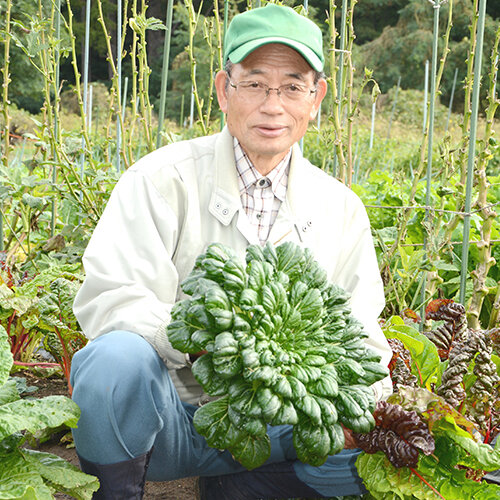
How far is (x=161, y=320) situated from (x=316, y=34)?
3.25 ft

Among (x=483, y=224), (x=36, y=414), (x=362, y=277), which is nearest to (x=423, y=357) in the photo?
(x=362, y=277)

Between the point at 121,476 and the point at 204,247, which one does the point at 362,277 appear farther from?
the point at 121,476

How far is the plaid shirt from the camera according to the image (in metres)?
2.15

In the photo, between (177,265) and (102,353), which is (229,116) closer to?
(177,265)

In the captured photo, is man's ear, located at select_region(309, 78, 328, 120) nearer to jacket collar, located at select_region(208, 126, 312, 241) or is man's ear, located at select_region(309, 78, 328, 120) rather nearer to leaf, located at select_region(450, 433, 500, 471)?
jacket collar, located at select_region(208, 126, 312, 241)

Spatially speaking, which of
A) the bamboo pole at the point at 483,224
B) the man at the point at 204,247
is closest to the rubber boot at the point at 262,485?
the man at the point at 204,247

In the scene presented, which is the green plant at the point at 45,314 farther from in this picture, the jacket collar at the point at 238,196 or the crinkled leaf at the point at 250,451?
the crinkled leaf at the point at 250,451

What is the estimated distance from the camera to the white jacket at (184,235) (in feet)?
6.07

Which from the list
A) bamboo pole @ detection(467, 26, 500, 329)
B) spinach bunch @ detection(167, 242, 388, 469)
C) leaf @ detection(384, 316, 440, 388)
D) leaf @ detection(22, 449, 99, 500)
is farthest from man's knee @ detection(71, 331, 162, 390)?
bamboo pole @ detection(467, 26, 500, 329)

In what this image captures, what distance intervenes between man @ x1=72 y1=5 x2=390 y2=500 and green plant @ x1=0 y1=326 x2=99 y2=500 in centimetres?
5

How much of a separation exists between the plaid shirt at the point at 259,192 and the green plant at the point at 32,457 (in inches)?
31.0

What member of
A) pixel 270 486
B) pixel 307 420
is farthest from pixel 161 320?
pixel 270 486

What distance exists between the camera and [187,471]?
1998 millimetres

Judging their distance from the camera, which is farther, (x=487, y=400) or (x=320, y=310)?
(x=487, y=400)
